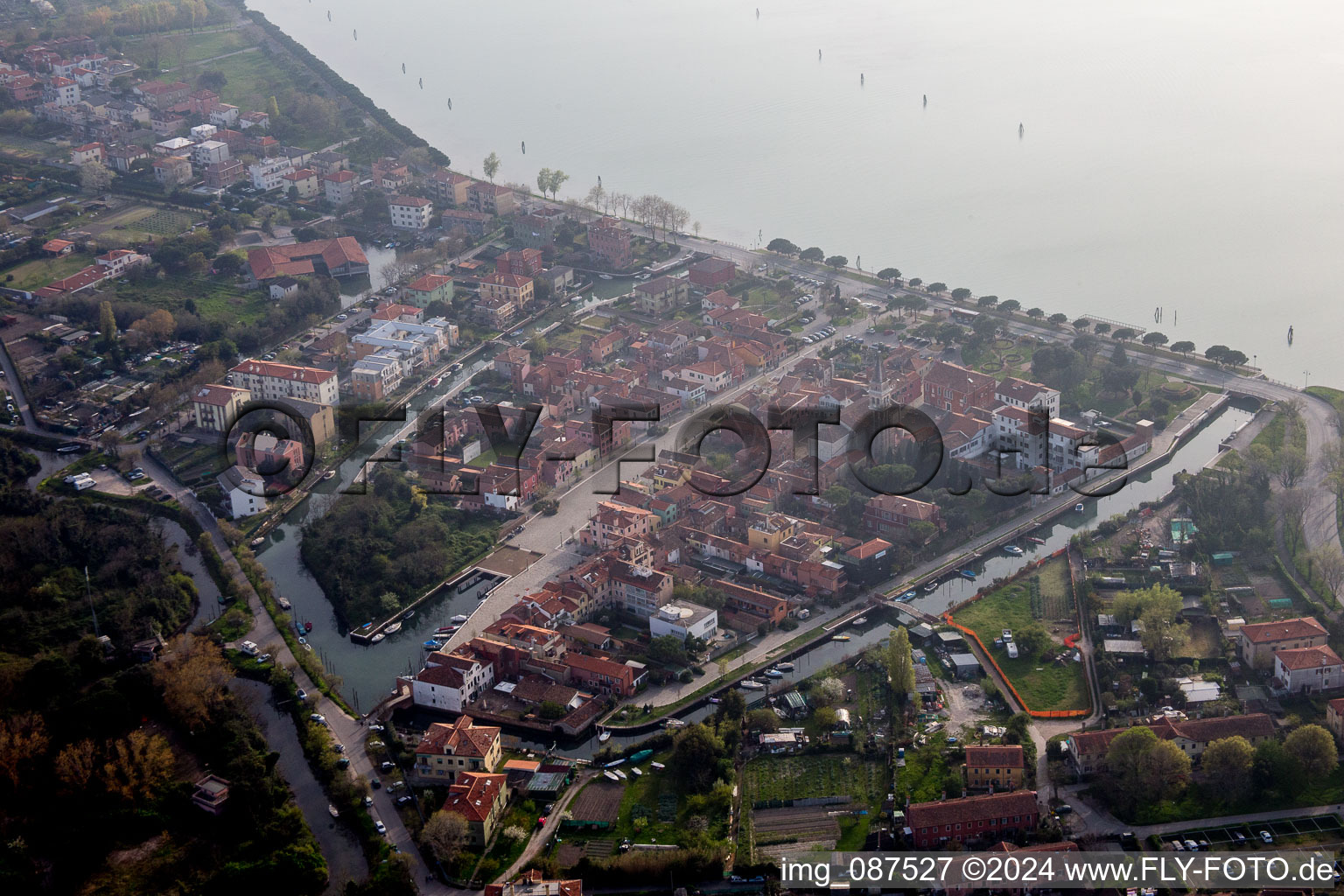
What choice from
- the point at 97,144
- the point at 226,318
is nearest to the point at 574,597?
the point at 226,318

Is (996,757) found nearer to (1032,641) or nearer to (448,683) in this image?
(1032,641)

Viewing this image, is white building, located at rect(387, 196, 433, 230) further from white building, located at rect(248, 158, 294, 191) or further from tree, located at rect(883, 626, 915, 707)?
tree, located at rect(883, 626, 915, 707)

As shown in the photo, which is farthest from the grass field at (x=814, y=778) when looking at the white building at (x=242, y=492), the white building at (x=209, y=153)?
the white building at (x=209, y=153)

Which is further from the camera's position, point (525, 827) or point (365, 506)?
point (365, 506)

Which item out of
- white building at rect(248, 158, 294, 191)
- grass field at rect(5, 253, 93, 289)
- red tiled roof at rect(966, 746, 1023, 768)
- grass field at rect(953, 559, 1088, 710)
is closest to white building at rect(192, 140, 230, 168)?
white building at rect(248, 158, 294, 191)

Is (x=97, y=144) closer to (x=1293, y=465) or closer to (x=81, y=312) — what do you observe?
(x=81, y=312)
